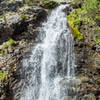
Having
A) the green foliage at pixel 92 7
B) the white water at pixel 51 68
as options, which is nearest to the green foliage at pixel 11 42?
the white water at pixel 51 68

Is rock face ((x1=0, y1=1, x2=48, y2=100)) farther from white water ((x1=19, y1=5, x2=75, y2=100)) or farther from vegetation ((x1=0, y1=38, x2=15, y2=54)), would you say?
white water ((x1=19, y1=5, x2=75, y2=100))

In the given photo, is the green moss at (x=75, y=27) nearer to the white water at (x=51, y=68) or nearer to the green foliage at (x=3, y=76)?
the white water at (x=51, y=68)

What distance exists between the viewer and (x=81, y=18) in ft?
42.6

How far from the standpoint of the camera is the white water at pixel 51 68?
9.60 meters

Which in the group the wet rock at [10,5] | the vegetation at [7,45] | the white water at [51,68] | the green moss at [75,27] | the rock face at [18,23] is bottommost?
the white water at [51,68]

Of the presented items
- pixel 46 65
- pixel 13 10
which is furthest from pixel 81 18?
pixel 13 10

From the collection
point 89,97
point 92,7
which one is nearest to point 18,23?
point 92,7

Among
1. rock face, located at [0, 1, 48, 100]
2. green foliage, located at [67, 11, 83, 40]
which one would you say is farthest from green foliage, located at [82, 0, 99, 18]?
rock face, located at [0, 1, 48, 100]

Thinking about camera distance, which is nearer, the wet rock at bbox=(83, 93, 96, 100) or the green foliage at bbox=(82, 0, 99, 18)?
the wet rock at bbox=(83, 93, 96, 100)

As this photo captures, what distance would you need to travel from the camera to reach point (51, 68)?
10.9 m

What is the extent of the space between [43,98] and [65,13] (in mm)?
11540

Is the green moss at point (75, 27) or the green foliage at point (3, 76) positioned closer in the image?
the green foliage at point (3, 76)

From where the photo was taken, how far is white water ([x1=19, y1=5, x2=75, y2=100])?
378 inches

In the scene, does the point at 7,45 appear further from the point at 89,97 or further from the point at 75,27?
the point at 89,97
